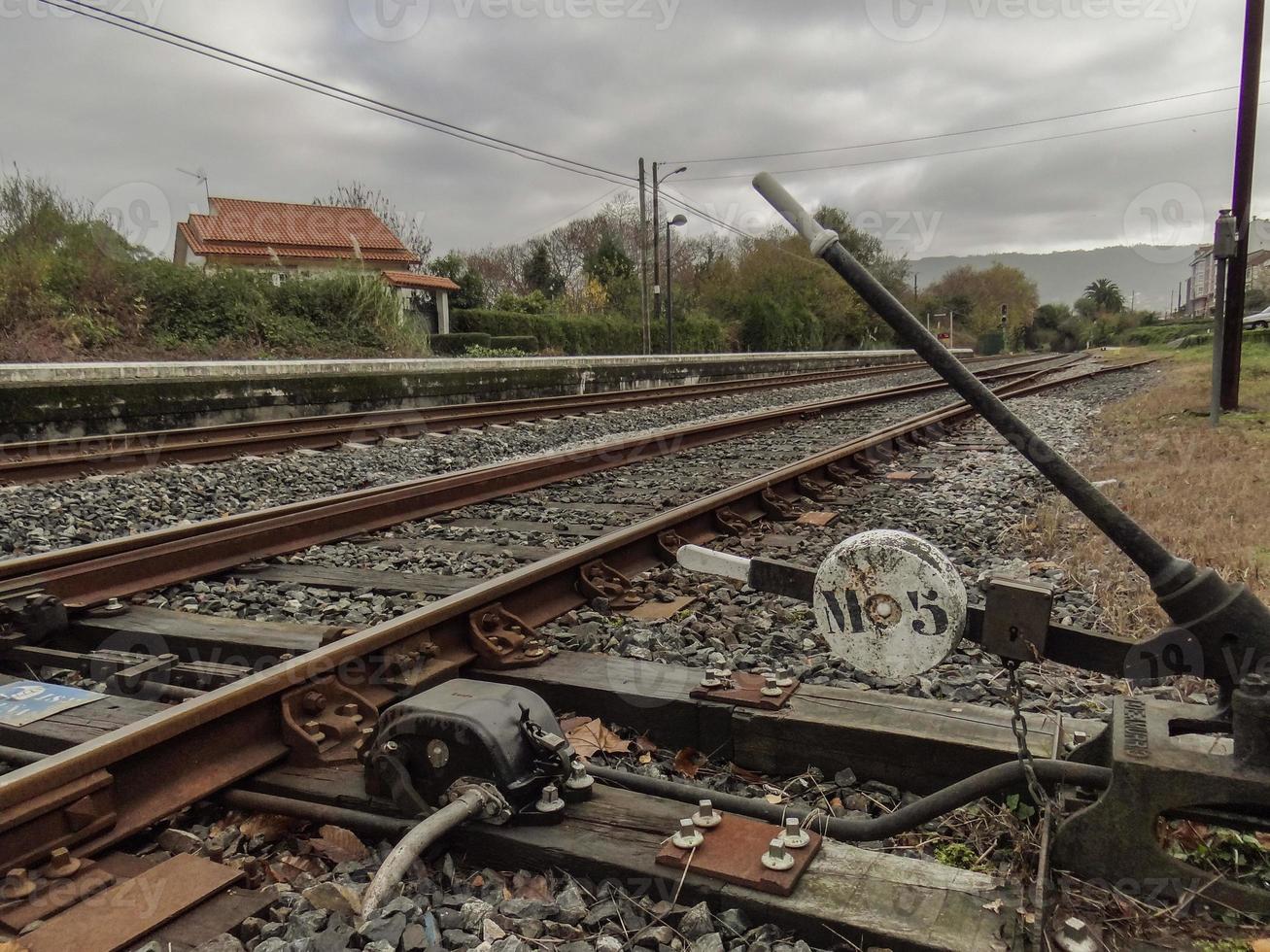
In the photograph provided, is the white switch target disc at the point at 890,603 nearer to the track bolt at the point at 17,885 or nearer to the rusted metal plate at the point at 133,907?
the rusted metal plate at the point at 133,907

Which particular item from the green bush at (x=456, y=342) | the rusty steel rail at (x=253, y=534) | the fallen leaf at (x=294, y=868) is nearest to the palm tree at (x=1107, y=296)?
the green bush at (x=456, y=342)

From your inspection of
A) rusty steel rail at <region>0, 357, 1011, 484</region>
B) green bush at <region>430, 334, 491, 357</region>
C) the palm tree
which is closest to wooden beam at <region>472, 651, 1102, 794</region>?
rusty steel rail at <region>0, 357, 1011, 484</region>

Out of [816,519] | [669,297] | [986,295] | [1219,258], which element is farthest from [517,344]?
[986,295]

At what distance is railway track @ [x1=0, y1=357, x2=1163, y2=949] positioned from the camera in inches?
65.2

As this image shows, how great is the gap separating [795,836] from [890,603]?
458mm

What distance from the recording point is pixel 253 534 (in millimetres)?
4367

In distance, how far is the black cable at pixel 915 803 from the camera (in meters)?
1.62

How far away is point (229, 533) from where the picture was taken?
4.35m

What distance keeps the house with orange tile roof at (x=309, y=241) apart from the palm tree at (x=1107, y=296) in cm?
9143

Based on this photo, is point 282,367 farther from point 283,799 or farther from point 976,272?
point 976,272

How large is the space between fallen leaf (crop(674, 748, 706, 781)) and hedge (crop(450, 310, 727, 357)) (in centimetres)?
3104

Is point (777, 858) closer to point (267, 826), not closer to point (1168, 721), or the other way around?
point (1168, 721)

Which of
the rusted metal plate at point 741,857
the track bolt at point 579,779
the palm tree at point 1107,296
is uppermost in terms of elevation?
the palm tree at point 1107,296

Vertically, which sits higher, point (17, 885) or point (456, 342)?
point (456, 342)
